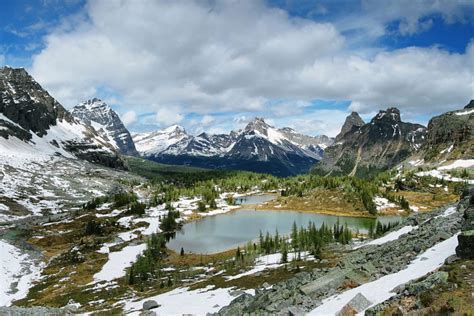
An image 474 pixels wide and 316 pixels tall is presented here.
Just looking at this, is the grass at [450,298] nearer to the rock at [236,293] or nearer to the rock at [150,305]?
the rock at [236,293]

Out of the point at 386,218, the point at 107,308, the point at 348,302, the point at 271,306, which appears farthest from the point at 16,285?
the point at 386,218

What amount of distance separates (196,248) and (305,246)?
4570 cm

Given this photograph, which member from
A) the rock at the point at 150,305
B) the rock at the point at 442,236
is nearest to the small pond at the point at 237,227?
the rock at the point at 150,305

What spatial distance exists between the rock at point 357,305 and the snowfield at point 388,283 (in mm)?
589

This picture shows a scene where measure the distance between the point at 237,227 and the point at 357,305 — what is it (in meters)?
138

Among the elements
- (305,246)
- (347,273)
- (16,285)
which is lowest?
(16,285)

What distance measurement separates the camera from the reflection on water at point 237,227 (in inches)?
5448

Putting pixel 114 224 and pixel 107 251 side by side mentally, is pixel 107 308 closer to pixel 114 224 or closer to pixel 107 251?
pixel 107 251

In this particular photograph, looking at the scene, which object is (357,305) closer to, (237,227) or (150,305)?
(150,305)

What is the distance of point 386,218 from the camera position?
174m

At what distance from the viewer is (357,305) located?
104ft

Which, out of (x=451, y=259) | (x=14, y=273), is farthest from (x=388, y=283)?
(x=14, y=273)

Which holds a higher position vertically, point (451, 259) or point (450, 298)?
point (451, 259)

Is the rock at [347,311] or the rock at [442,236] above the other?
the rock at [442,236]
